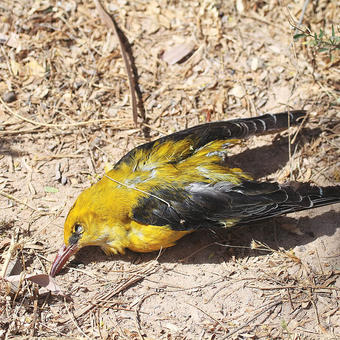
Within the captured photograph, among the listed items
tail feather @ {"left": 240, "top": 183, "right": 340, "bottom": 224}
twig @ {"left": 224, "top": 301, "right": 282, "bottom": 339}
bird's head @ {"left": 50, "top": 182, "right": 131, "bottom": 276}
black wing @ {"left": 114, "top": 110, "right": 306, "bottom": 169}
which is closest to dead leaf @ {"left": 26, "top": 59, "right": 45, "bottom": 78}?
black wing @ {"left": 114, "top": 110, "right": 306, "bottom": 169}

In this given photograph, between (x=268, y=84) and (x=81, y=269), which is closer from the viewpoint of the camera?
(x=81, y=269)

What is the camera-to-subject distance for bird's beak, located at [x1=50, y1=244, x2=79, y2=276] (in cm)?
483

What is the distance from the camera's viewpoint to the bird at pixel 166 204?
475 centimetres

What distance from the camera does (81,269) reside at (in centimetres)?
500

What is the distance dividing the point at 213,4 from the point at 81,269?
4.08 meters

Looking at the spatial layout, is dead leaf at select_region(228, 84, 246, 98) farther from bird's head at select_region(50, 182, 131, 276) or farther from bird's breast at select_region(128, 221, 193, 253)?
bird's head at select_region(50, 182, 131, 276)

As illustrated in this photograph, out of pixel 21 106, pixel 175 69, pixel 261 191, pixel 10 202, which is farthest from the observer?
pixel 175 69

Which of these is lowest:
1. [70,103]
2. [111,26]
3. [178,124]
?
[178,124]

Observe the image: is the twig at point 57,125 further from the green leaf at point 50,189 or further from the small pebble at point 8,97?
the green leaf at point 50,189

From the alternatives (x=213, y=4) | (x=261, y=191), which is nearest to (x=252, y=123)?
(x=261, y=191)

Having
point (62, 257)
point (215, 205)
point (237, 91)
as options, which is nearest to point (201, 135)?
point (215, 205)

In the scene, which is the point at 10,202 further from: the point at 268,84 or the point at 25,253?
the point at 268,84

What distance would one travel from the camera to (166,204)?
→ 4750 millimetres

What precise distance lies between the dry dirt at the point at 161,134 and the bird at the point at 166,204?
34 centimetres
